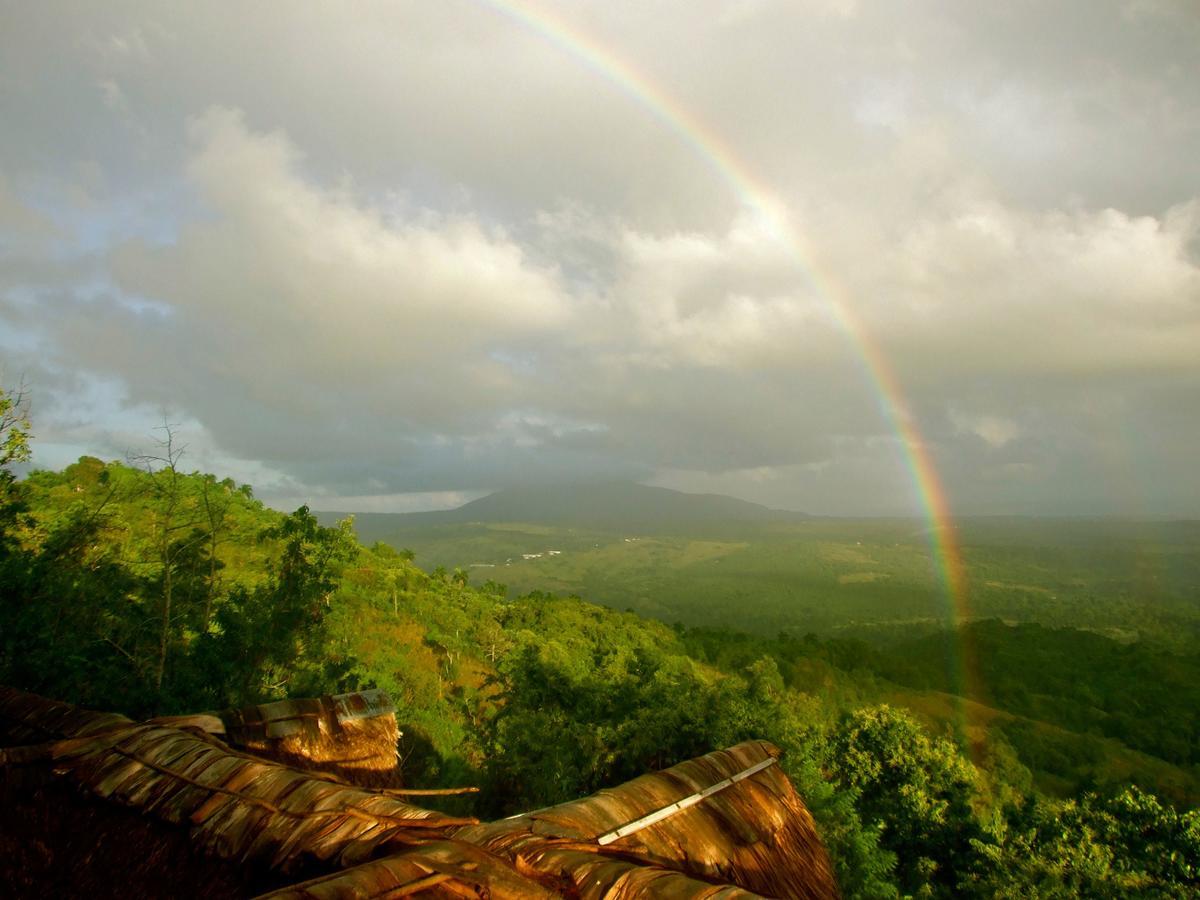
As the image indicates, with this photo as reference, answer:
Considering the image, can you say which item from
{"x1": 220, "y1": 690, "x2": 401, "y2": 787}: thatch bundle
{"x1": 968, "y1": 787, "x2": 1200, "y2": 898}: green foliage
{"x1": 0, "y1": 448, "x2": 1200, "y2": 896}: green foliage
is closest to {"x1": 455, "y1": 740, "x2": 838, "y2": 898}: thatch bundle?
{"x1": 220, "y1": 690, "x2": 401, "y2": 787}: thatch bundle

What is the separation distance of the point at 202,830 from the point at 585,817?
164 centimetres

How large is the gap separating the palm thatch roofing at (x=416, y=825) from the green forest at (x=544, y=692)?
531 cm

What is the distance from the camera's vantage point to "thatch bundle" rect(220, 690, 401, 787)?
5930mm

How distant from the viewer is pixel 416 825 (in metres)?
2.14

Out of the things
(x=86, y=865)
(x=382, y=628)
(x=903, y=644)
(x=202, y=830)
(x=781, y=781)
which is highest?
(x=202, y=830)

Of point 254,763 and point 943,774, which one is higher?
point 254,763

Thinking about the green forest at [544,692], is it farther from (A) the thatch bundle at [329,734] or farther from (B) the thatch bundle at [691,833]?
(B) the thatch bundle at [691,833]

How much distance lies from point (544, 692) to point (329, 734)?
6002mm

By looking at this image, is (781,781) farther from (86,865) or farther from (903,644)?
(903,644)

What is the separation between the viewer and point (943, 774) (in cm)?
2603

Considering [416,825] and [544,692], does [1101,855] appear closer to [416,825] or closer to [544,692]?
[544,692]

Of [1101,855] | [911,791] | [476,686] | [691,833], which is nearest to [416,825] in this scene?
[691,833]

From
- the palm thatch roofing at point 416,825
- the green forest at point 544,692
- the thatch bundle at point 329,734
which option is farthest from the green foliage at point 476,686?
the palm thatch roofing at point 416,825

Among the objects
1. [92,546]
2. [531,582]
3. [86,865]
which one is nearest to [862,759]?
[92,546]
